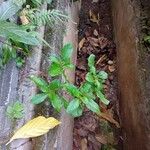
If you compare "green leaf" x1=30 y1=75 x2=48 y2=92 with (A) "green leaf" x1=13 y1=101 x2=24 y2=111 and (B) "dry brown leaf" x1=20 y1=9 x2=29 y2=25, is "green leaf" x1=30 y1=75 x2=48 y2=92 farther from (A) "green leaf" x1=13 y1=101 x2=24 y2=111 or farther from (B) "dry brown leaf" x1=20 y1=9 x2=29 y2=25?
(B) "dry brown leaf" x1=20 y1=9 x2=29 y2=25

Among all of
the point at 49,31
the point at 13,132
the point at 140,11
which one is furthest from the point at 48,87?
the point at 140,11

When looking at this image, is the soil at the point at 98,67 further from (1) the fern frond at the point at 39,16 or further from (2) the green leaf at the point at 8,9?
(2) the green leaf at the point at 8,9

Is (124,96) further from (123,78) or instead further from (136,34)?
(136,34)

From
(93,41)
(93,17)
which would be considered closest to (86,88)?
(93,41)

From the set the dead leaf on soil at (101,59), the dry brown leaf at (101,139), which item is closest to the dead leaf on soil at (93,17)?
the dead leaf on soil at (101,59)

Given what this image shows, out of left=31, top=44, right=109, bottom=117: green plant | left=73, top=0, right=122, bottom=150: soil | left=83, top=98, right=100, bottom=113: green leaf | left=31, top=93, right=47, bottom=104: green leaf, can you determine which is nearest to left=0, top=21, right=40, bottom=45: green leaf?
left=31, top=44, right=109, bottom=117: green plant

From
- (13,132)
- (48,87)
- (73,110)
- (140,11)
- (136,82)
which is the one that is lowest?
(13,132)

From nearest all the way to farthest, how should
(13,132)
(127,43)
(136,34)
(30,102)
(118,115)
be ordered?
(13,132) → (30,102) → (136,34) → (127,43) → (118,115)
